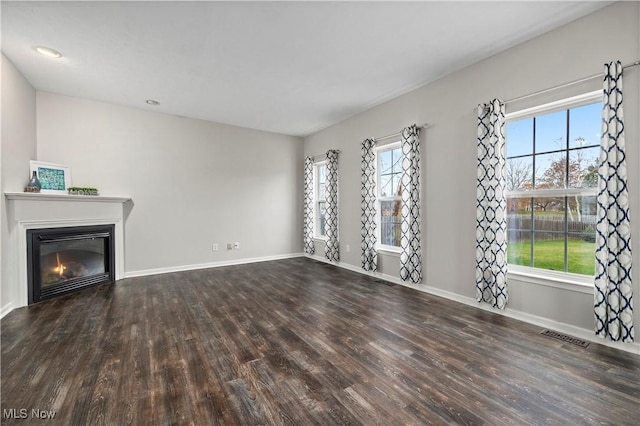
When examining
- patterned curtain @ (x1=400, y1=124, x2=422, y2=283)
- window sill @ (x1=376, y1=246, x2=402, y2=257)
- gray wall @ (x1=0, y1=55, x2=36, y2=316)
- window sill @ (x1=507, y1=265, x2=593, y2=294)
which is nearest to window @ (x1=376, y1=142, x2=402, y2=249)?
window sill @ (x1=376, y1=246, x2=402, y2=257)

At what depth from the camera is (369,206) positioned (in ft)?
15.0

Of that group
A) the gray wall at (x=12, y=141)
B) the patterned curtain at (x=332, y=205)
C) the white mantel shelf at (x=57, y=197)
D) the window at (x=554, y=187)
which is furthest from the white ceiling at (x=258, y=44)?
the white mantel shelf at (x=57, y=197)

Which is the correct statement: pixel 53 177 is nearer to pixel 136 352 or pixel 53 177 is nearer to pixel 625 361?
pixel 136 352

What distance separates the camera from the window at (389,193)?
4359mm

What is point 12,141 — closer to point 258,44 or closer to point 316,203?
point 258,44

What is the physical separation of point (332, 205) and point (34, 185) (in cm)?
435

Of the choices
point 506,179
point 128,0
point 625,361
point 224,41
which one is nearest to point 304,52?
point 224,41

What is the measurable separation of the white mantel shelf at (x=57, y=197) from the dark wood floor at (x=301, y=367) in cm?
131

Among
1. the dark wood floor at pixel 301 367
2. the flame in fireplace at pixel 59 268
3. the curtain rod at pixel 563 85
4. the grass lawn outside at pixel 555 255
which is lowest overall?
the dark wood floor at pixel 301 367

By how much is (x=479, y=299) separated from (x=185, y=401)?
290 cm

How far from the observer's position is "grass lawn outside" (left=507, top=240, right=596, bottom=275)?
8.11 feet

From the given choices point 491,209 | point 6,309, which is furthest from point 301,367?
point 6,309

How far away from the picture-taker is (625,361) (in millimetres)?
2018

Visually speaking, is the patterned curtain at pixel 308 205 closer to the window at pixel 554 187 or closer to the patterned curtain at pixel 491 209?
the patterned curtain at pixel 491 209
